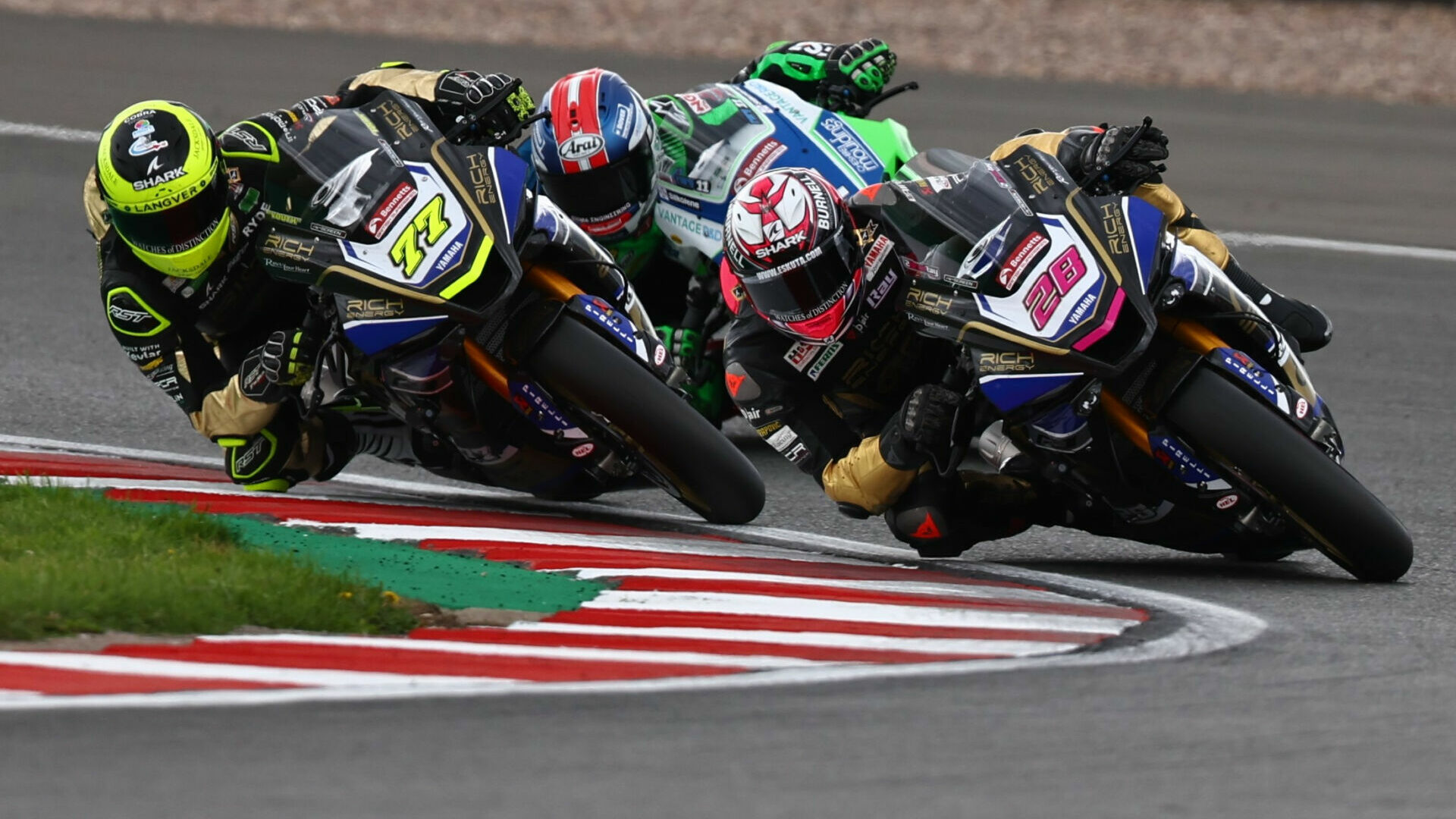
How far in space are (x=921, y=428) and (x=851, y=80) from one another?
9.47 feet

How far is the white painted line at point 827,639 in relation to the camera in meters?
5.23

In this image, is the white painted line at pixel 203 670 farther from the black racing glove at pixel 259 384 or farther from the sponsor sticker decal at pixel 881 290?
the black racing glove at pixel 259 384

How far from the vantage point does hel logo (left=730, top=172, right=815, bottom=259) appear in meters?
6.37

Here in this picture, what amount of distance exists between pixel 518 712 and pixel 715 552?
2.22 meters

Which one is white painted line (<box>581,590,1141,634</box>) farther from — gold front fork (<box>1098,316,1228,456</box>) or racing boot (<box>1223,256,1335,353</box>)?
racing boot (<box>1223,256,1335,353</box>)

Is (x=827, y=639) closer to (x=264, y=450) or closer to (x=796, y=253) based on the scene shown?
(x=796, y=253)

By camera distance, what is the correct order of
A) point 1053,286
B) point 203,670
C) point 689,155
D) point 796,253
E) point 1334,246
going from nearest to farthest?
point 203,670, point 1053,286, point 796,253, point 689,155, point 1334,246

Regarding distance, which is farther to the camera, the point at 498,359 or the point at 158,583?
the point at 498,359

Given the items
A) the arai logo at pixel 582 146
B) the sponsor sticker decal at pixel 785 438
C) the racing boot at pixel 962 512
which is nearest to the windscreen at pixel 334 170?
the arai logo at pixel 582 146

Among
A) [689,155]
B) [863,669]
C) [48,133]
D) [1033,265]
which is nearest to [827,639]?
[863,669]

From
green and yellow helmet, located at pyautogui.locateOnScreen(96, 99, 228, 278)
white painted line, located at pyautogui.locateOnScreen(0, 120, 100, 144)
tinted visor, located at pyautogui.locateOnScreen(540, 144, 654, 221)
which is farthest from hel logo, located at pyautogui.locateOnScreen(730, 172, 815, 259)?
white painted line, located at pyautogui.locateOnScreen(0, 120, 100, 144)

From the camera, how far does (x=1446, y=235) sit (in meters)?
12.9

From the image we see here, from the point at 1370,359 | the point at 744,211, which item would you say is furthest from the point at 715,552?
the point at 1370,359

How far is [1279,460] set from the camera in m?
5.89
